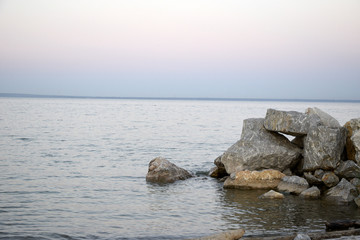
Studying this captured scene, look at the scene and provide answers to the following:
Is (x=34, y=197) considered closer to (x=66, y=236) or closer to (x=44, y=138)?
(x=66, y=236)

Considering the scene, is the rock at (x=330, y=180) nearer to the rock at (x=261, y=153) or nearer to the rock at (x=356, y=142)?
the rock at (x=356, y=142)

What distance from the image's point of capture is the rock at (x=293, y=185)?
679 inches

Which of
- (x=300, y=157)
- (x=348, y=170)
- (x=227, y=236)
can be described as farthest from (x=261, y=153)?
(x=227, y=236)

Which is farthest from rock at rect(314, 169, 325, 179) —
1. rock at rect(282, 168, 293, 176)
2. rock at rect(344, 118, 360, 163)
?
rock at rect(344, 118, 360, 163)

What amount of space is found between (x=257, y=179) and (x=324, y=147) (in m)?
3.20

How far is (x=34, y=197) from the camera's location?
16.2 m

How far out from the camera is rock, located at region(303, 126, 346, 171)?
1742cm

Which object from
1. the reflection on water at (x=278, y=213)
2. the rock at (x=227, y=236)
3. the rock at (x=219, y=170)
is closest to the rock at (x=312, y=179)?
the reflection on water at (x=278, y=213)

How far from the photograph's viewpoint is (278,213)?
14.3 m

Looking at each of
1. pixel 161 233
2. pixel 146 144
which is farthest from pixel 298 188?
pixel 146 144

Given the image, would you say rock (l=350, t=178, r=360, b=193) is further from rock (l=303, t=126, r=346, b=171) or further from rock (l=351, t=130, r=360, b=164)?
rock (l=303, t=126, r=346, b=171)

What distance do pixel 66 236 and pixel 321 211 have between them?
887 centimetres

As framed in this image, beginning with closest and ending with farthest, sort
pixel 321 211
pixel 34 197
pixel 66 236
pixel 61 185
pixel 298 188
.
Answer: pixel 66 236 → pixel 321 211 → pixel 34 197 → pixel 298 188 → pixel 61 185

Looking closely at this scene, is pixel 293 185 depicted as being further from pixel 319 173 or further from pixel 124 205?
pixel 124 205
